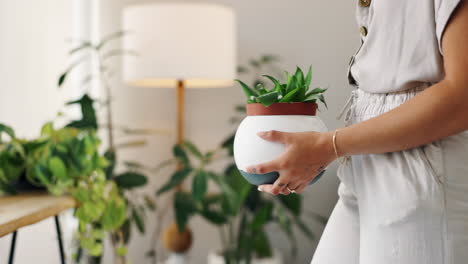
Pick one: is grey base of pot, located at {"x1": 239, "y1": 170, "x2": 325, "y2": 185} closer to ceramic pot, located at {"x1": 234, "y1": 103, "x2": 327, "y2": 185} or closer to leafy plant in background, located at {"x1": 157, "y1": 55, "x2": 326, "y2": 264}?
ceramic pot, located at {"x1": 234, "y1": 103, "x2": 327, "y2": 185}

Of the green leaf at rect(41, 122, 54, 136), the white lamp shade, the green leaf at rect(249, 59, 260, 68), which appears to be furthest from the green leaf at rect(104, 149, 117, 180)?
the green leaf at rect(249, 59, 260, 68)

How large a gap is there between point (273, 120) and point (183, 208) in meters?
1.38

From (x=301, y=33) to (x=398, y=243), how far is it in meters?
1.78

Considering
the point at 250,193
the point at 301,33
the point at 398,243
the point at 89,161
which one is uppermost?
the point at 301,33

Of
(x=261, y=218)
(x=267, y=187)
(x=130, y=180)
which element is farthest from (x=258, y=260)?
(x=267, y=187)

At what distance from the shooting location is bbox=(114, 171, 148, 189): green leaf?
2.04 m

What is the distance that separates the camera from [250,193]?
219 centimetres

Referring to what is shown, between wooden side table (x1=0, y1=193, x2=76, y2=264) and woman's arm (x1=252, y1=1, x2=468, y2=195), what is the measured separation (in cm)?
50

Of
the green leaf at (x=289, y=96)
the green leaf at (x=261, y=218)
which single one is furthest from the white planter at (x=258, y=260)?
the green leaf at (x=289, y=96)

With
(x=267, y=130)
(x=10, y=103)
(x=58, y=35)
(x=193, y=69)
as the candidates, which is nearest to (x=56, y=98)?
(x=58, y=35)

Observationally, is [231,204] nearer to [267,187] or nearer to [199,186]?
[199,186]

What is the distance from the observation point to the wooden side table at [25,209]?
95cm

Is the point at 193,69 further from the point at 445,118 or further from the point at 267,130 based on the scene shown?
the point at 445,118

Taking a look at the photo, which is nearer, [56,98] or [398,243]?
[398,243]
